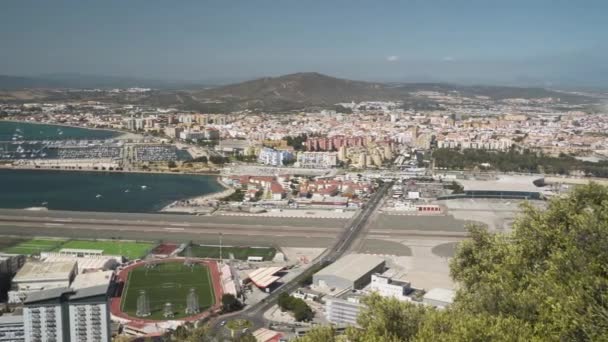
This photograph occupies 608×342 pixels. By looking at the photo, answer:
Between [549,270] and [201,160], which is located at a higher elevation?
[549,270]

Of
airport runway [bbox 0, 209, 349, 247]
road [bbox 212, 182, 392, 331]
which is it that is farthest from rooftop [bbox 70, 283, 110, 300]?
airport runway [bbox 0, 209, 349, 247]

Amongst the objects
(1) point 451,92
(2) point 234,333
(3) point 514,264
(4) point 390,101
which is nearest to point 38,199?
(2) point 234,333

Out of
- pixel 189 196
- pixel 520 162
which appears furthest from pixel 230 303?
pixel 520 162

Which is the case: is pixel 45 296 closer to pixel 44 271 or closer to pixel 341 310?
pixel 44 271

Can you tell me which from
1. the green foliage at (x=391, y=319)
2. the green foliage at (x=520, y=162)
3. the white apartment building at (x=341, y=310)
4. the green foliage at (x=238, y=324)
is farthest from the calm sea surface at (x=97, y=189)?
the green foliage at (x=391, y=319)

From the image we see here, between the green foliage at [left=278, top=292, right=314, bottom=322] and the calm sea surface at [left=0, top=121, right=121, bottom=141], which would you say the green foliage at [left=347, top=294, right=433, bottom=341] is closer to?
the green foliage at [left=278, top=292, right=314, bottom=322]

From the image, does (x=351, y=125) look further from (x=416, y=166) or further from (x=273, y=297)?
A: (x=273, y=297)
